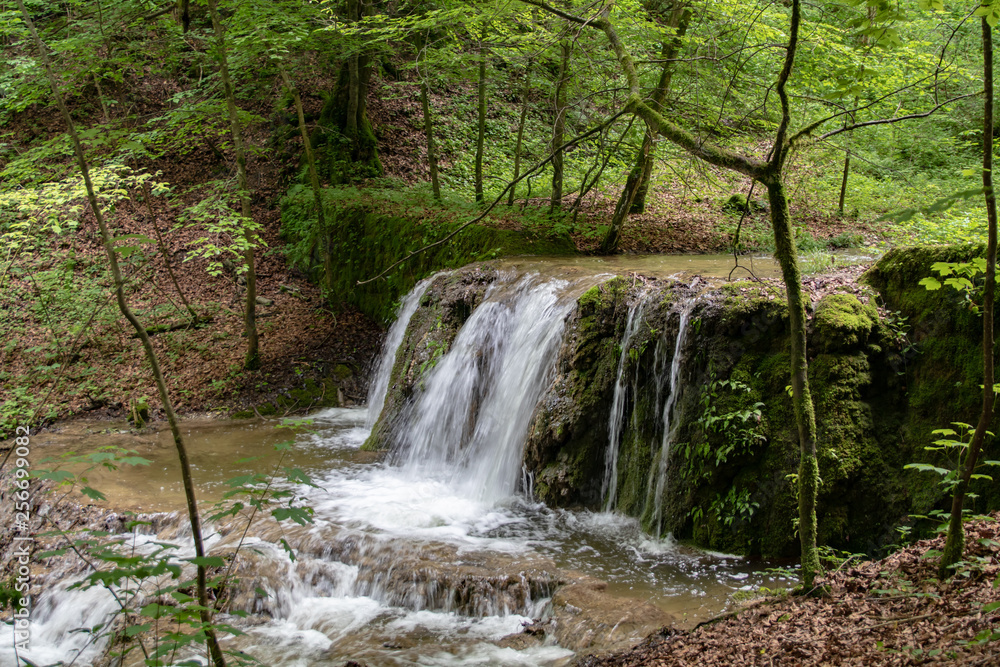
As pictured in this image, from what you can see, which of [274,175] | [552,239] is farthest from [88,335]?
[552,239]

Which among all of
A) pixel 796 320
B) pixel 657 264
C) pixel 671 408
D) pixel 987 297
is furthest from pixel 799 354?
pixel 657 264

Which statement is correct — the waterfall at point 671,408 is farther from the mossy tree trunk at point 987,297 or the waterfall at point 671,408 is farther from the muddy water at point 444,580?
the mossy tree trunk at point 987,297

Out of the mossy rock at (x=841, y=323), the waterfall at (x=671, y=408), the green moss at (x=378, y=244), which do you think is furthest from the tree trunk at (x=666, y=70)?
the mossy rock at (x=841, y=323)

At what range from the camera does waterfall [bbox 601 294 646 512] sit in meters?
6.16

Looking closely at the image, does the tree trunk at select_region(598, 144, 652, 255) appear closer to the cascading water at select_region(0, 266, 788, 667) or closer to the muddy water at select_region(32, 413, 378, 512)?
the cascading water at select_region(0, 266, 788, 667)

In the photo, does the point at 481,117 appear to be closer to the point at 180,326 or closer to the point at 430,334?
the point at 430,334

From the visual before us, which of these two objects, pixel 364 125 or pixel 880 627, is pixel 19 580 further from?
pixel 364 125

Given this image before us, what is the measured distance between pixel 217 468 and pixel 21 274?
732 centimetres

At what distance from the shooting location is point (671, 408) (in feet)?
19.2

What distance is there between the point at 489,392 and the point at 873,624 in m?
4.79

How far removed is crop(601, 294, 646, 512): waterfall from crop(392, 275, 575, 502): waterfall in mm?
826

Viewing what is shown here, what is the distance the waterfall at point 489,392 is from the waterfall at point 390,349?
137 cm

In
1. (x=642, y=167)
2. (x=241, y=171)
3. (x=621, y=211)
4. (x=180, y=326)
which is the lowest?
(x=180, y=326)

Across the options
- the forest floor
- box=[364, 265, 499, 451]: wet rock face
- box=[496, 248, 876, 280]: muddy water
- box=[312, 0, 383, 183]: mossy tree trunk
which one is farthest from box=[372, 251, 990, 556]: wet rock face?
box=[312, 0, 383, 183]: mossy tree trunk
